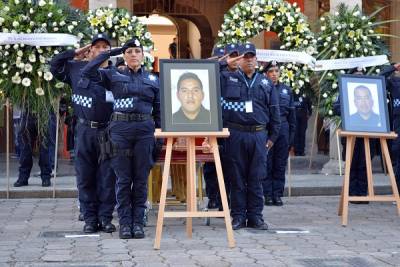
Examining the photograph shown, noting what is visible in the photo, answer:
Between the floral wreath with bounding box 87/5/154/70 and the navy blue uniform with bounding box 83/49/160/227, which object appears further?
the floral wreath with bounding box 87/5/154/70

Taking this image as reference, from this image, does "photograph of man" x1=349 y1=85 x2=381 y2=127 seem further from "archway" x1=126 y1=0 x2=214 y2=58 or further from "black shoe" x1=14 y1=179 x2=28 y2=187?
"archway" x1=126 y1=0 x2=214 y2=58

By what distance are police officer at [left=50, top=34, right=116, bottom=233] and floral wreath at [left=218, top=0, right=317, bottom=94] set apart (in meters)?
3.87

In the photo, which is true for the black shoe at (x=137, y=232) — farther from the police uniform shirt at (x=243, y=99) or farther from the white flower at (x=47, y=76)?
the white flower at (x=47, y=76)

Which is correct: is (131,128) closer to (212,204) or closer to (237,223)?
(237,223)

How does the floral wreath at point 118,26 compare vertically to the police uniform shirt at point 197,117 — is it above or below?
above

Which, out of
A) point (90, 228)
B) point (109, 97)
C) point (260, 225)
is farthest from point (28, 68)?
point (260, 225)

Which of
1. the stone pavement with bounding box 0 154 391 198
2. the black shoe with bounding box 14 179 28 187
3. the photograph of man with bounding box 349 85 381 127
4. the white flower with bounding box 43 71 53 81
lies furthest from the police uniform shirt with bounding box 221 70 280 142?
the black shoe with bounding box 14 179 28 187

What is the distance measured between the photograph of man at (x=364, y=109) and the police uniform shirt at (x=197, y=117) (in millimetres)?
2587

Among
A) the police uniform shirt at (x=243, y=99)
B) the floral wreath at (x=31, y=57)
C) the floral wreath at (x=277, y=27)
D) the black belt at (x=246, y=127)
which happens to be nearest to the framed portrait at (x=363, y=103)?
the police uniform shirt at (x=243, y=99)

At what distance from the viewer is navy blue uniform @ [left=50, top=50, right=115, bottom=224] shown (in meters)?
10.6

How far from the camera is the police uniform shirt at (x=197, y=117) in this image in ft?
32.6

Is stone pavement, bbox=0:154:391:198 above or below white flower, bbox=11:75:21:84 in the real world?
below

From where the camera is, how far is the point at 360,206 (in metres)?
13.7

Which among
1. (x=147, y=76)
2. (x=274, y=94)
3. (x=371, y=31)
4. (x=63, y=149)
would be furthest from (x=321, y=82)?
(x=63, y=149)
